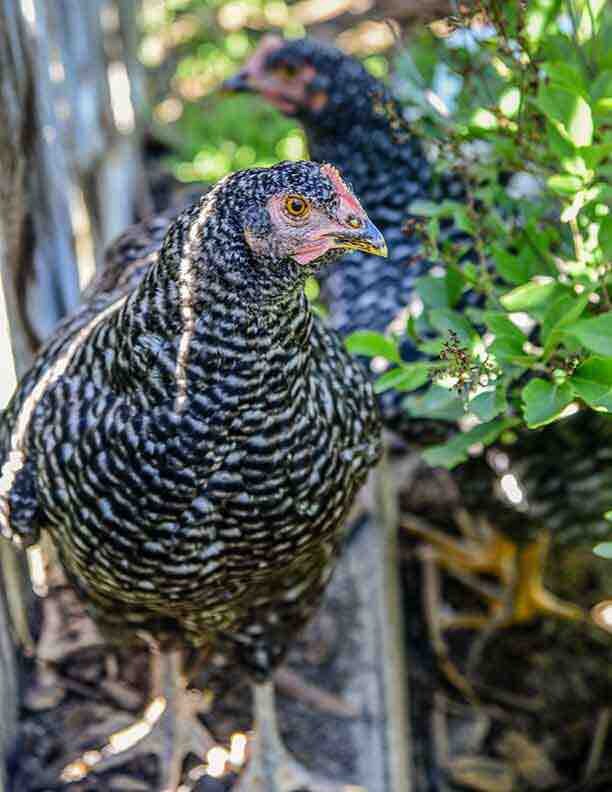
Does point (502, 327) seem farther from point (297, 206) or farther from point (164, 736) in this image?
point (164, 736)

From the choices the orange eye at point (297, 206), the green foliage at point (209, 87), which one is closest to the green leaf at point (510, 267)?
the orange eye at point (297, 206)

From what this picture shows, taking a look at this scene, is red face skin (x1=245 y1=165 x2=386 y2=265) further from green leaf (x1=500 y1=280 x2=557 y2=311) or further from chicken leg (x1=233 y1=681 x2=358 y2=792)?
chicken leg (x1=233 y1=681 x2=358 y2=792)

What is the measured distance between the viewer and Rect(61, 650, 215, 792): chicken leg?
2.44 meters

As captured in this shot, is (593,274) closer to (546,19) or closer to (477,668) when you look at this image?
(546,19)

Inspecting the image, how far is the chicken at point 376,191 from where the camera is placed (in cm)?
258

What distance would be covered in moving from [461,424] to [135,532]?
0.94m

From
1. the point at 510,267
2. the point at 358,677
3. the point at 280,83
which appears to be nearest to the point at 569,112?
the point at 510,267

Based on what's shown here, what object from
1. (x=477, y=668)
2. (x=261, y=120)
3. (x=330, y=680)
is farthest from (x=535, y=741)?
(x=261, y=120)

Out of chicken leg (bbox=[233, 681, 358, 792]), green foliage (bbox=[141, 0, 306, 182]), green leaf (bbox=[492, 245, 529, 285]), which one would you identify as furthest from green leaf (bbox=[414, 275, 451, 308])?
green foliage (bbox=[141, 0, 306, 182])

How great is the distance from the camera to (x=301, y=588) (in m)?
2.18

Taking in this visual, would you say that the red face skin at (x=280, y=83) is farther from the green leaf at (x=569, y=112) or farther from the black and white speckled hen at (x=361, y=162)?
the green leaf at (x=569, y=112)

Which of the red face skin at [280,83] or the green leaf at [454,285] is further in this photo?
the red face skin at [280,83]

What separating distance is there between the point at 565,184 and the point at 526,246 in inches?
12.5

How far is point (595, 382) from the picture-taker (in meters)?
1.67
